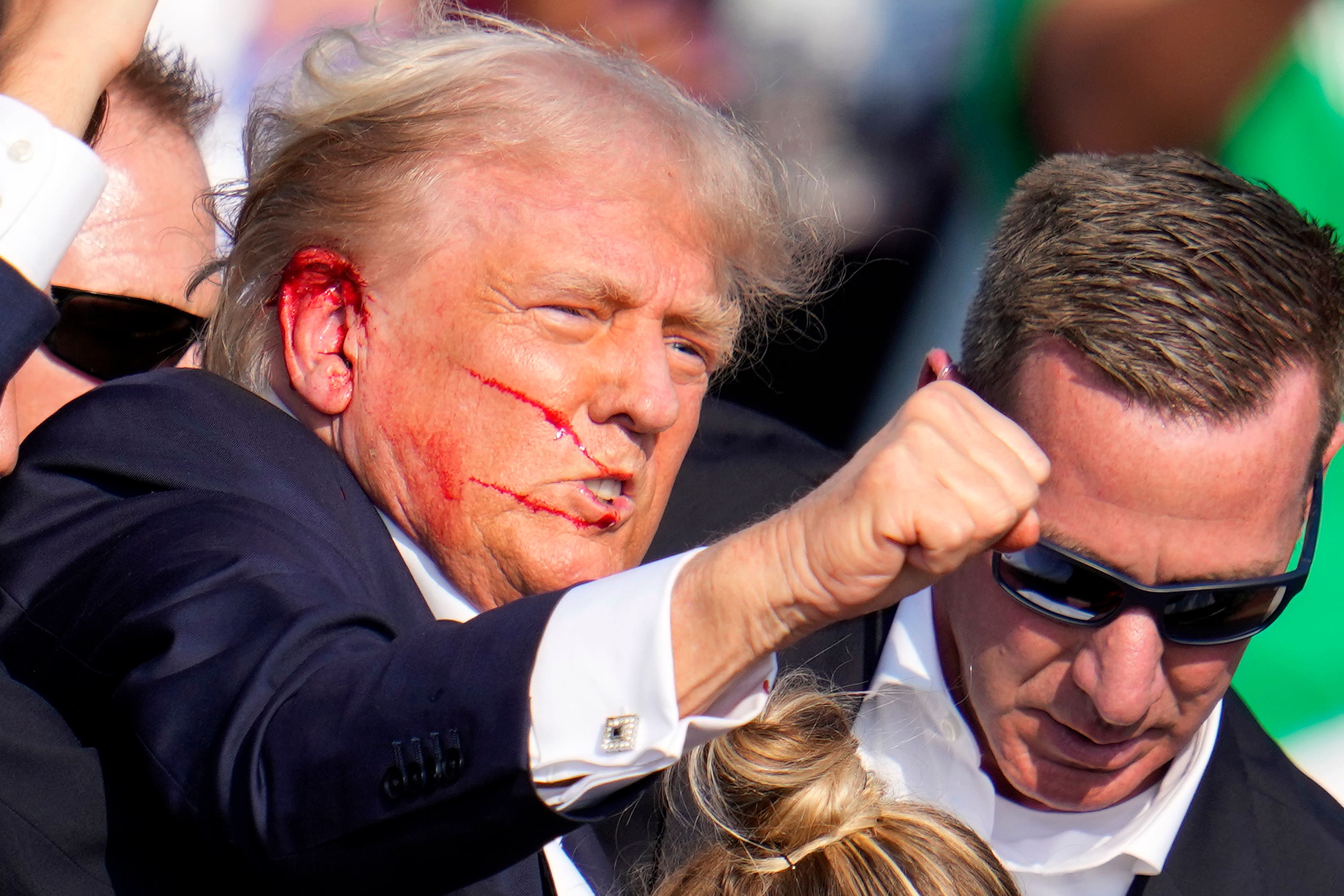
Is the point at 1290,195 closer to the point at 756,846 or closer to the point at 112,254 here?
the point at 756,846

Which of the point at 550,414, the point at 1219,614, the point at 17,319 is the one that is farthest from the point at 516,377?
the point at 1219,614

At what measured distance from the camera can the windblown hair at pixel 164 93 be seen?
2240mm

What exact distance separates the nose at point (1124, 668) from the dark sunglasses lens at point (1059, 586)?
0.13 ft

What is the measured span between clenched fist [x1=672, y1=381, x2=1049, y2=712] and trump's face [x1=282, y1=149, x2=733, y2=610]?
1.94 ft

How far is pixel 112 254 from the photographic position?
211 cm

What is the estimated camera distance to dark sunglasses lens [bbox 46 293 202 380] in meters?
2.09

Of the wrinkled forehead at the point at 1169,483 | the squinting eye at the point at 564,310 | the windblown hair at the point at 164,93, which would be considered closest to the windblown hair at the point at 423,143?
the squinting eye at the point at 564,310

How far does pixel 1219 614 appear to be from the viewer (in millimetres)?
1881

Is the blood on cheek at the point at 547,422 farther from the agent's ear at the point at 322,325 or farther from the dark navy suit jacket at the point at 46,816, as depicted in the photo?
the dark navy suit jacket at the point at 46,816

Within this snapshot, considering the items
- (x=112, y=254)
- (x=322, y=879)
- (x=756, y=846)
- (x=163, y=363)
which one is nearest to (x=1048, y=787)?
(x=756, y=846)

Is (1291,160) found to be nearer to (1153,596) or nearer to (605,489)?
(1153,596)

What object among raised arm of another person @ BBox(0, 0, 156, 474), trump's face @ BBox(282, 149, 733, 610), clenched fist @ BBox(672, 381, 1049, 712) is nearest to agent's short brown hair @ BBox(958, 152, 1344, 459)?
trump's face @ BBox(282, 149, 733, 610)

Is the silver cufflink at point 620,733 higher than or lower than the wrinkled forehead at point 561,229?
lower

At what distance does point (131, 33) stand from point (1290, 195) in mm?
2298
